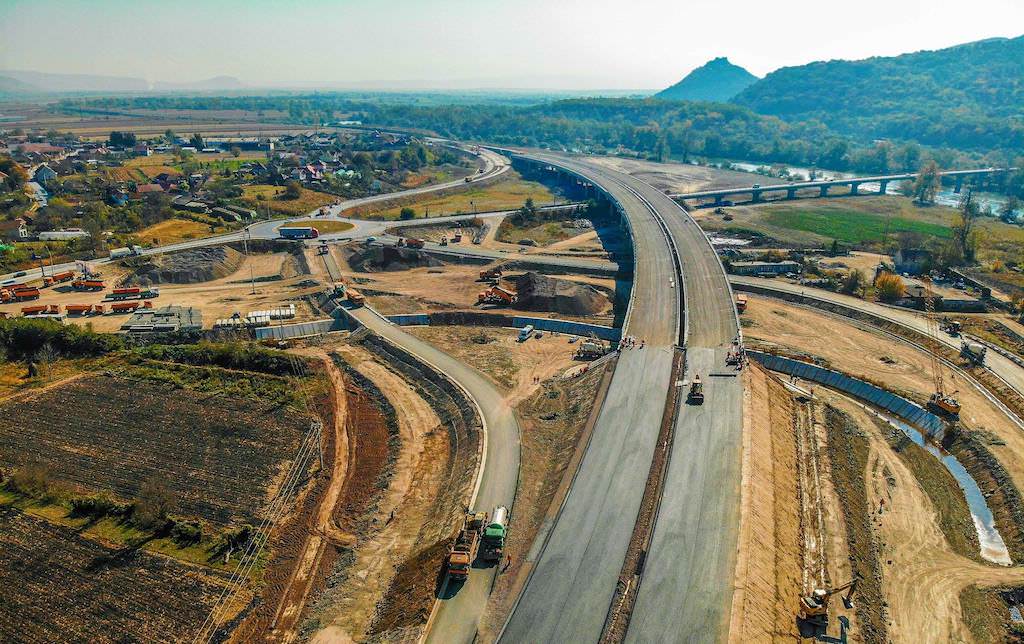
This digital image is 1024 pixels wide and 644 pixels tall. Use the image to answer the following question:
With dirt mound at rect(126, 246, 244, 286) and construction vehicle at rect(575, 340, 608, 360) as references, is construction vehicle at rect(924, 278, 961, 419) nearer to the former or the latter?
construction vehicle at rect(575, 340, 608, 360)

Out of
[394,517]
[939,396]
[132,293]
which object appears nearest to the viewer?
[394,517]

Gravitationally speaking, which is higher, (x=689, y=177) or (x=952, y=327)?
(x=689, y=177)

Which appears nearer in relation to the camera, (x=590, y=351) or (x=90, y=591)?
(x=90, y=591)

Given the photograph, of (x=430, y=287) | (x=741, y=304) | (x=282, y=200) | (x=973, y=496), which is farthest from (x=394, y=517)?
A: (x=282, y=200)

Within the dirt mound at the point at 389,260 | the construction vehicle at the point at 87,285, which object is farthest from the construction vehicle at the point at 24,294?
the dirt mound at the point at 389,260

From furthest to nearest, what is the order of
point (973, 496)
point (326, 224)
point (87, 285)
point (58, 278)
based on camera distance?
point (326, 224), point (58, 278), point (87, 285), point (973, 496)

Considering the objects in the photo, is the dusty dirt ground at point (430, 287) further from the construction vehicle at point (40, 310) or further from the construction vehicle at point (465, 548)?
the construction vehicle at point (465, 548)

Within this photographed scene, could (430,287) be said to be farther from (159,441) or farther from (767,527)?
(767,527)

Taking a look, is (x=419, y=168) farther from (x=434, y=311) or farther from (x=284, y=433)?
(x=284, y=433)
